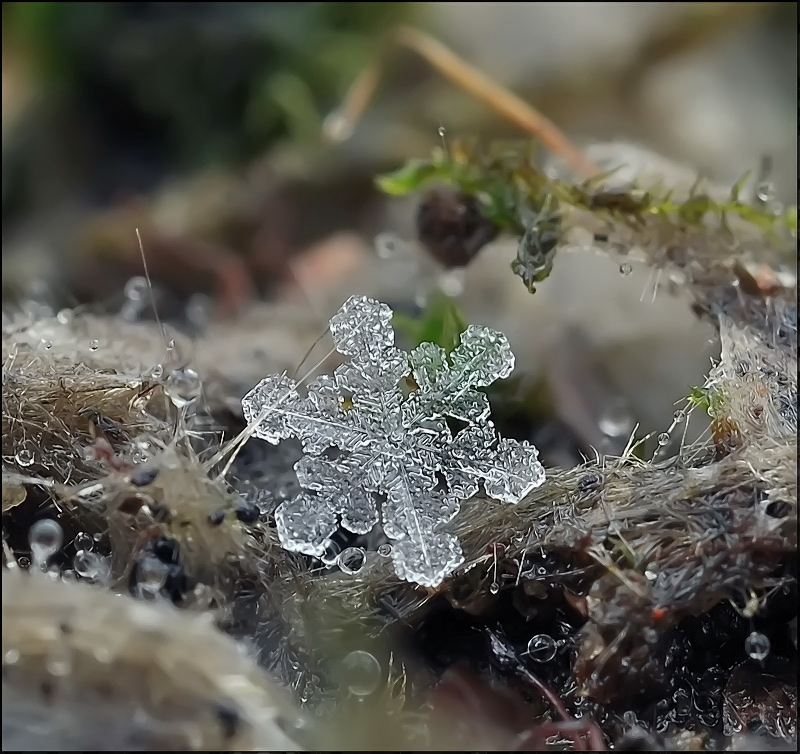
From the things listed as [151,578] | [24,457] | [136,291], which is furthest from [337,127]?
[151,578]

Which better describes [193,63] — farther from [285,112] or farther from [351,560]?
[351,560]

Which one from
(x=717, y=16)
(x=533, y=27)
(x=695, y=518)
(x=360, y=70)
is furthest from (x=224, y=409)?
(x=717, y=16)

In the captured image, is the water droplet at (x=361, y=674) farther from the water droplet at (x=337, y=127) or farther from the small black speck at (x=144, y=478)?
the water droplet at (x=337, y=127)

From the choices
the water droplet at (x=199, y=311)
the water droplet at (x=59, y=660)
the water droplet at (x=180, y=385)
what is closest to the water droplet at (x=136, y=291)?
the water droplet at (x=199, y=311)

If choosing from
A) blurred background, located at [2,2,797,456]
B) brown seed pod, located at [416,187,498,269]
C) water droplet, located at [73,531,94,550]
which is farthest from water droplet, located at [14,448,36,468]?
blurred background, located at [2,2,797,456]

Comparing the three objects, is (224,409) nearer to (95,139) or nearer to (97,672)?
(97,672)

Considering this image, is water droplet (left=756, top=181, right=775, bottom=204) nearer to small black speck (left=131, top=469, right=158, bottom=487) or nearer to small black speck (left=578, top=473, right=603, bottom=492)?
small black speck (left=578, top=473, right=603, bottom=492)
